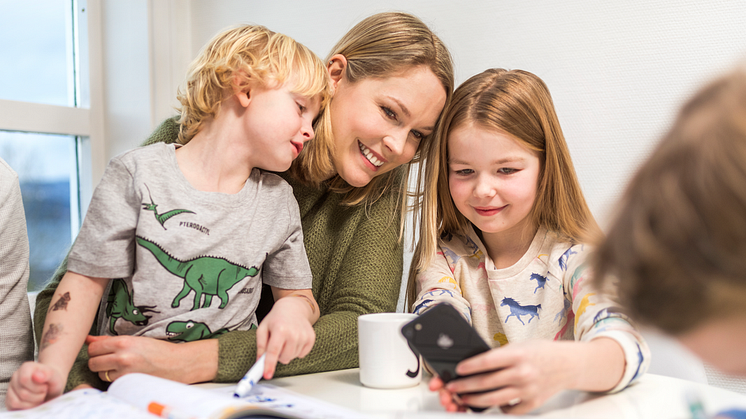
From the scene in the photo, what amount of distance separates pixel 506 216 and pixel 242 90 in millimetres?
467

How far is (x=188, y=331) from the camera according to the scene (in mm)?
732

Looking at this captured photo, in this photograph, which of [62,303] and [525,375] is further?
[62,303]

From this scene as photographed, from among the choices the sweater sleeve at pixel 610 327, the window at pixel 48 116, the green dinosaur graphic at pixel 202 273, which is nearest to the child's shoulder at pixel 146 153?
the green dinosaur graphic at pixel 202 273

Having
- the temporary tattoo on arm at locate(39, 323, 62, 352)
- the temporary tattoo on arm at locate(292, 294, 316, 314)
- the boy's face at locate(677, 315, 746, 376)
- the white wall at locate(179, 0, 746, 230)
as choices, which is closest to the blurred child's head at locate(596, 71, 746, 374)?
the boy's face at locate(677, 315, 746, 376)

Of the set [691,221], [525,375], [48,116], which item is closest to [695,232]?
[691,221]

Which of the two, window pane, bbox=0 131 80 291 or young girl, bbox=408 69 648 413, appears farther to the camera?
window pane, bbox=0 131 80 291

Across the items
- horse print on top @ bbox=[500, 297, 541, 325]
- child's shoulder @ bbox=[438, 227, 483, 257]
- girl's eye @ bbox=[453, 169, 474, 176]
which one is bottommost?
horse print on top @ bbox=[500, 297, 541, 325]

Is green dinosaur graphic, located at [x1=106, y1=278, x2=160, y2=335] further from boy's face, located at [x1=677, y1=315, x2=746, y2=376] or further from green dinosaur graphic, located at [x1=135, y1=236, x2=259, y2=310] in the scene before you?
boy's face, located at [x1=677, y1=315, x2=746, y2=376]

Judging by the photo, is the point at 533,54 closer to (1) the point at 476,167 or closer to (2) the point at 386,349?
(1) the point at 476,167

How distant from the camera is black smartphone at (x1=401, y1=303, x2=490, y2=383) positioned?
554 mm

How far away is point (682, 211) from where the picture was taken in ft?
1.06

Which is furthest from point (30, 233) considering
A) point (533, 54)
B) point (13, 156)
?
point (533, 54)

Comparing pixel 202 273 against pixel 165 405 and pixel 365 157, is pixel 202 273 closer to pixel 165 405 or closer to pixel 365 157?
pixel 165 405

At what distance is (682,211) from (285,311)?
1.66 feet
